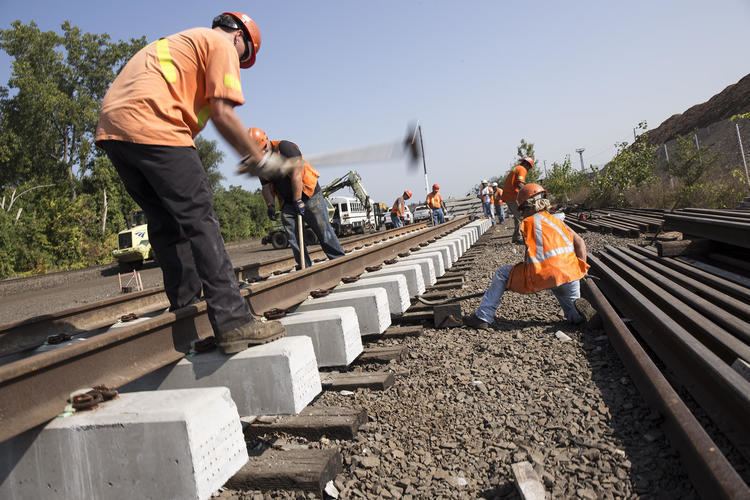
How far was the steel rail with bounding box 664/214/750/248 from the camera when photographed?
558 centimetres

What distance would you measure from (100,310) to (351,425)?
9.34ft

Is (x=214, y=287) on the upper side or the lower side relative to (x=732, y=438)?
upper

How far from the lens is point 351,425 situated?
96.7 inches

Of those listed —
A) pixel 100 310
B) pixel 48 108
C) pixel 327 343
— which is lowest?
pixel 327 343

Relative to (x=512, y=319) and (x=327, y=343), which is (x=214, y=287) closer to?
(x=327, y=343)

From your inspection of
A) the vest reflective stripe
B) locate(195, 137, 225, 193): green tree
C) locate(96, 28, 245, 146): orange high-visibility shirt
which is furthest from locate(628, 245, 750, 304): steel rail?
locate(195, 137, 225, 193): green tree

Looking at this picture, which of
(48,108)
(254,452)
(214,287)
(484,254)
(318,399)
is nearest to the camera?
(254,452)

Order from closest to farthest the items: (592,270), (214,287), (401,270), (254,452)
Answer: (254,452) < (214,287) < (401,270) < (592,270)

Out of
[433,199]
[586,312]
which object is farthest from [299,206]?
[433,199]

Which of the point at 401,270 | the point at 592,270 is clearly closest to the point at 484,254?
the point at 592,270

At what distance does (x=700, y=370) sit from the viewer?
2.62 metres

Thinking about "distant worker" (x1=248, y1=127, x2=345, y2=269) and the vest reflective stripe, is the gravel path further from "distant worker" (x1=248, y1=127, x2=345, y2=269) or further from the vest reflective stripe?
"distant worker" (x1=248, y1=127, x2=345, y2=269)

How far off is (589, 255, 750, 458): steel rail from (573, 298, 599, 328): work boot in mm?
284

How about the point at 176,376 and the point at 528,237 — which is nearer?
the point at 176,376
